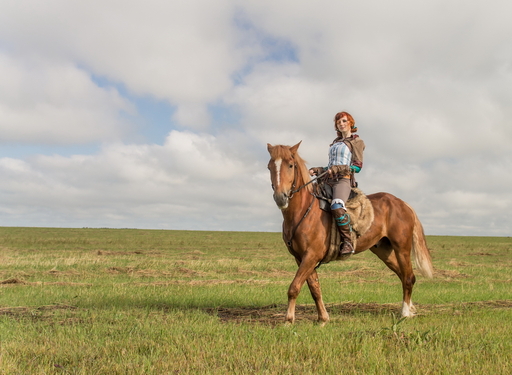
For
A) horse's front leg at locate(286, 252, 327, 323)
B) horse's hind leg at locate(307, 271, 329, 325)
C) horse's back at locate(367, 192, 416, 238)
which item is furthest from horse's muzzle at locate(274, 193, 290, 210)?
horse's back at locate(367, 192, 416, 238)

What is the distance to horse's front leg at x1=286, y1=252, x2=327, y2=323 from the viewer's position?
739cm

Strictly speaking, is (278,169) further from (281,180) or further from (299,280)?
(299,280)

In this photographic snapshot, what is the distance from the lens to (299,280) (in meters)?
7.44

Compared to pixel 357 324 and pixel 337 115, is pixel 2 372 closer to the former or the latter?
pixel 357 324

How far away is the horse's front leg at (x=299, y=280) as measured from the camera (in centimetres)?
739

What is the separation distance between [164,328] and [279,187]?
9.55 ft

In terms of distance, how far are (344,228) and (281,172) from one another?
1867 millimetres

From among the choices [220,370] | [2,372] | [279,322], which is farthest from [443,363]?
[2,372]

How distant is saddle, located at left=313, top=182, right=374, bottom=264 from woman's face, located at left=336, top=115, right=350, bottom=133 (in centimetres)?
115

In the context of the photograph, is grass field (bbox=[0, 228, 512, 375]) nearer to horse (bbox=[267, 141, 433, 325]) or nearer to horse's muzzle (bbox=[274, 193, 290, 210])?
horse (bbox=[267, 141, 433, 325])

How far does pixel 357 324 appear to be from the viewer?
7.55m

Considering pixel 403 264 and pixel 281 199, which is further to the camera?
pixel 403 264

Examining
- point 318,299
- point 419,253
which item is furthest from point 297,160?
point 419,253

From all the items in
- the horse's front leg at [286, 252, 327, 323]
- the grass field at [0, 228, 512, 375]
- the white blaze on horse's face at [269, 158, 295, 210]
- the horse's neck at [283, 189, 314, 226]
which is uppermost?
the white blaze on horse's face at [269, 158, 295, 210]
